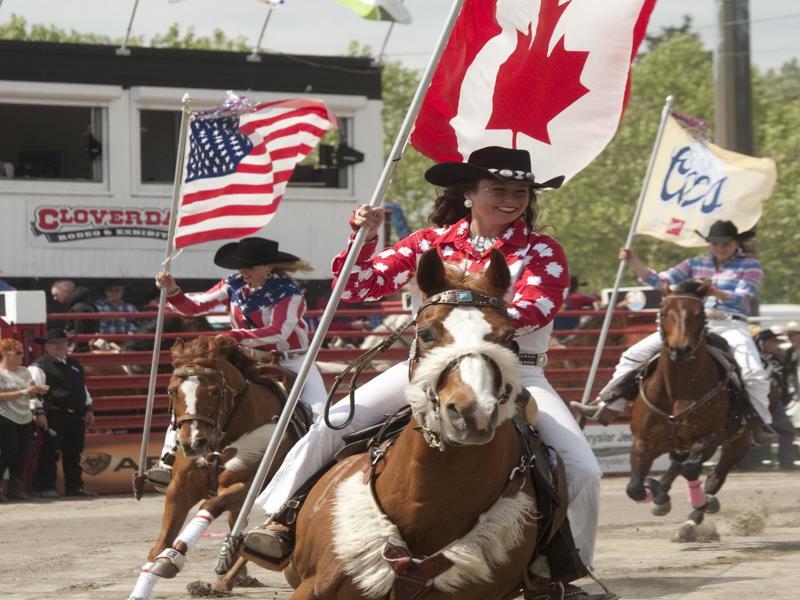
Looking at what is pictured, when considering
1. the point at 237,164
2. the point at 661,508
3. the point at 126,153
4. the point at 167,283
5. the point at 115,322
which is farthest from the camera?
the point at 126,153

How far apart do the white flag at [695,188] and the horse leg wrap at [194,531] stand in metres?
9.57

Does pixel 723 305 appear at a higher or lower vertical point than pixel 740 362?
higher

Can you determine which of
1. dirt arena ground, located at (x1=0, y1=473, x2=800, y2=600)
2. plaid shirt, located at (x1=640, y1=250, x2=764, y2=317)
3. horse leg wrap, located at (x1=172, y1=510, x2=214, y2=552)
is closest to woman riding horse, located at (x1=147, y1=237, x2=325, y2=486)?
dirt arena ground, located at (x1=0, y1=473, x2=800, y2=600)

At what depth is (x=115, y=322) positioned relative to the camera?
19.8 metres

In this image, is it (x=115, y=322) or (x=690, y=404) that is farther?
→ (x=115, y=322)

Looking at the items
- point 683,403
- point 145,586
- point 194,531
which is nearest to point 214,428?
point 194,531

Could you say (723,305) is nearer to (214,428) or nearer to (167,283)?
(167,283)

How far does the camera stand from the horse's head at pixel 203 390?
33.6 feet

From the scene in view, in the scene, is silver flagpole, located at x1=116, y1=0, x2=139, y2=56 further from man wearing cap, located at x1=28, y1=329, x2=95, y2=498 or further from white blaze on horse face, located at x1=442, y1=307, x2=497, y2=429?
white blaze on horse face, located at x1=442, y1=307, x2=497, y2=429

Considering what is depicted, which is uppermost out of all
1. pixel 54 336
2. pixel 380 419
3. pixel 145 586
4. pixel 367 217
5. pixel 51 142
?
pixel 51 142

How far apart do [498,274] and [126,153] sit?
70.0ft

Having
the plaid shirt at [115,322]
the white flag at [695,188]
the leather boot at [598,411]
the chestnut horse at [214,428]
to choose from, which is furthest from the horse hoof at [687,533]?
the plaid shirt at [115,322]

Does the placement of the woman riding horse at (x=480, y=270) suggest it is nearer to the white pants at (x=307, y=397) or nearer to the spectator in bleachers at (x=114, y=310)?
the white pants at (x=307, y=397)

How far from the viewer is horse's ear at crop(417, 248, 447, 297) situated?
6223 mm
